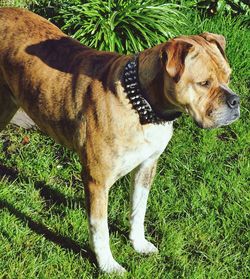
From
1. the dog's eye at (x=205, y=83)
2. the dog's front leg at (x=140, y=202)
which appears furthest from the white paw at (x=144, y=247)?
the dog's eye at (x=205, y=83)

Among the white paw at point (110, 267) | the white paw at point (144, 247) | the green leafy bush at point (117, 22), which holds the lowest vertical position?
the white paw at point (144, 247)

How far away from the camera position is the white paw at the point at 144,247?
379cm

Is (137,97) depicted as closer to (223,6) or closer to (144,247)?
(144,247)

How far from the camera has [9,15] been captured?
3787mm

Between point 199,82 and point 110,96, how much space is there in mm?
485

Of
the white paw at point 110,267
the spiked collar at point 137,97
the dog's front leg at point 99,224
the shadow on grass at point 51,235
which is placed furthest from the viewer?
the shadow on grass at point 51,235

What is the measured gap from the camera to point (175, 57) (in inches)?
115

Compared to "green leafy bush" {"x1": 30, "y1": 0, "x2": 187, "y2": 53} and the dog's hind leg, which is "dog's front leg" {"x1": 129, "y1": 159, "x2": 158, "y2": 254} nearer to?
the dog's hind leg

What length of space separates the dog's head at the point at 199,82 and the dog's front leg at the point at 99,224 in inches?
25.2

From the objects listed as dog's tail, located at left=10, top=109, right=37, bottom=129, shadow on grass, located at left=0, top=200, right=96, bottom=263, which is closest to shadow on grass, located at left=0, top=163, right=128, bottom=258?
shadow on grass, located at left=0, top=200, right=96, bottom=263

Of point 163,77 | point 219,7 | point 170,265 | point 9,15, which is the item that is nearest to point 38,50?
point 9,15

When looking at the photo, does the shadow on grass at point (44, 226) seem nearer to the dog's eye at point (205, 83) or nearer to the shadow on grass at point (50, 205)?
the shadow on grass at point (50, 205)

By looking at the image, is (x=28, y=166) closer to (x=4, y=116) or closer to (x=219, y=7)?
(x=4, y=116)

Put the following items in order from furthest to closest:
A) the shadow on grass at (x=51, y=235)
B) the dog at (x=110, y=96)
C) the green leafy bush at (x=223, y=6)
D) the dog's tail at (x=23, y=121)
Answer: the green leafy bush at (x=223, y=6) → the dog's tail at (x=23, y=121) → the shadow on grass at (x=51, y=235) → the dog at (x=110, y=96)
